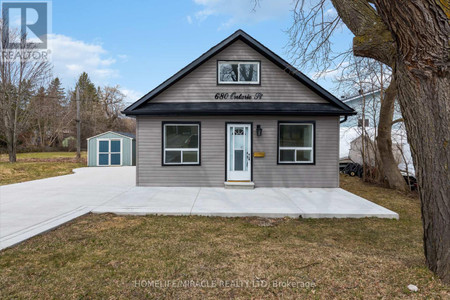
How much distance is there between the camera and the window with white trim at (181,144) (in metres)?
8.24

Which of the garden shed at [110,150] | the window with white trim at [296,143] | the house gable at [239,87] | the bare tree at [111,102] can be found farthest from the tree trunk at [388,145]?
the bare tree at [111,102]

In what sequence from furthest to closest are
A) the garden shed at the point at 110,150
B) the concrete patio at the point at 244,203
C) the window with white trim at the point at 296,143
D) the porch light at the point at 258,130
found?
1. the garden shed at the point at 110,150
2. the window with white trim at the point at 296,143
3. the porch light at the point at 258,130
4. the concrete patio at the point at 244,203

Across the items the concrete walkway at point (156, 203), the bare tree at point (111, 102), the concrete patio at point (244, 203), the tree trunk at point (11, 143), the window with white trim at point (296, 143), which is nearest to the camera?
the concrete walkway at point (156, 203)

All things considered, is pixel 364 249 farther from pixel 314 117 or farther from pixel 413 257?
pixel 314 117

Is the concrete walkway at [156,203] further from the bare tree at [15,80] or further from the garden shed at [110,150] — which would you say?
the bare tree at [15,80]

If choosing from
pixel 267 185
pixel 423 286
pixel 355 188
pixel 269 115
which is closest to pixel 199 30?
pixel 269 115

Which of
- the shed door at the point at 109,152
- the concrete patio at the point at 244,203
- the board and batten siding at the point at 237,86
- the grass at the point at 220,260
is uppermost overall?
the board and batten siding at the point at 237,86

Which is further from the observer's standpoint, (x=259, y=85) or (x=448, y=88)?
(x=259, y=85)

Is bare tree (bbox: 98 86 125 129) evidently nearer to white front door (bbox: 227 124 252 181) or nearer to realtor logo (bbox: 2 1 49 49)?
realtor logo (bbox: 2 1 49 49)

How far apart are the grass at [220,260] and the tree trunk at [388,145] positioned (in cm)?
480

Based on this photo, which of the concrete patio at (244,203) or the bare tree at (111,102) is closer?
the concrete patio at (244,203)

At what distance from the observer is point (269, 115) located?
8047mm

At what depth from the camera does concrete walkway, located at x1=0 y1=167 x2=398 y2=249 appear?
4590 mm

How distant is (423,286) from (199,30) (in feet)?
34.2
